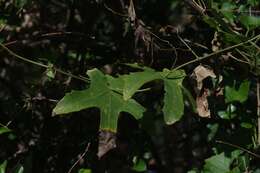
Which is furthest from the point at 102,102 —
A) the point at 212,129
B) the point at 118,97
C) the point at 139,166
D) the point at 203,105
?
the point at 212,129

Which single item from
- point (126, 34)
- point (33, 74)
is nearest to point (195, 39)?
point (126, 34)

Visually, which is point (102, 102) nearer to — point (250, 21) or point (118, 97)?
point (118, 97)

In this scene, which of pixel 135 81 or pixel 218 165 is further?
pixel 218 165

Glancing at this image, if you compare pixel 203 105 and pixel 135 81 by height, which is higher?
pixel 135 81

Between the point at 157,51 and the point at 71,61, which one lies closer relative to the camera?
the point at 157,51

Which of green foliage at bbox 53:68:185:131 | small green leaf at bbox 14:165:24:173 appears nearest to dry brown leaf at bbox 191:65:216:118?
green foliage at bbox 53:68:185:131

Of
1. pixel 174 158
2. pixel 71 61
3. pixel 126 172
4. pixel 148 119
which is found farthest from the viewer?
pixel 174 158

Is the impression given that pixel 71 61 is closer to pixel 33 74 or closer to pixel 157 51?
pixel 33 74
